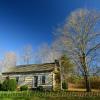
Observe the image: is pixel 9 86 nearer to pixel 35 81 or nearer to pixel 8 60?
pixel 35 81

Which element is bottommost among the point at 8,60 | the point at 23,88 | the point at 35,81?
the point at 23,88

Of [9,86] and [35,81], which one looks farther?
[35,81]

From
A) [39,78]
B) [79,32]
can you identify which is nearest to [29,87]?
[39,78]

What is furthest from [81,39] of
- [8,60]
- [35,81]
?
[8,60]

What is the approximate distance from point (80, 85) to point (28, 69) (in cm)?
1429

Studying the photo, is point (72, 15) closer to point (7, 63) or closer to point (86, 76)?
point (86, 76)

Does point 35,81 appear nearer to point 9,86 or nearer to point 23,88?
point 23,88

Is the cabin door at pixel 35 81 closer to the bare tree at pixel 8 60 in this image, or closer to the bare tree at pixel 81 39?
the bare tree at pixel 81 39

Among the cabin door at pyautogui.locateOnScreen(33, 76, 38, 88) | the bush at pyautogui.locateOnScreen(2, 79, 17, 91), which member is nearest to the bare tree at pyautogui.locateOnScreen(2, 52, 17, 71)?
the cabin door at pyautogui.locateOnScreen(33, 76, 38, 88)

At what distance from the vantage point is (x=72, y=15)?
89.4 ft

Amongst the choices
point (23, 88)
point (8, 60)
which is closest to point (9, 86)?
point (23, 88)

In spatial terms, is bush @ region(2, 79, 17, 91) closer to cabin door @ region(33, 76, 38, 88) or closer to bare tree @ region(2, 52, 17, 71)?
cabin door @ region(33, 76, 38, 88)

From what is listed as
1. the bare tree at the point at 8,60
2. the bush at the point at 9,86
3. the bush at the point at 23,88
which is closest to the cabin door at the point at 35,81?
the bush at the point at 23,88

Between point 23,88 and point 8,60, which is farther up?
point 8,60
